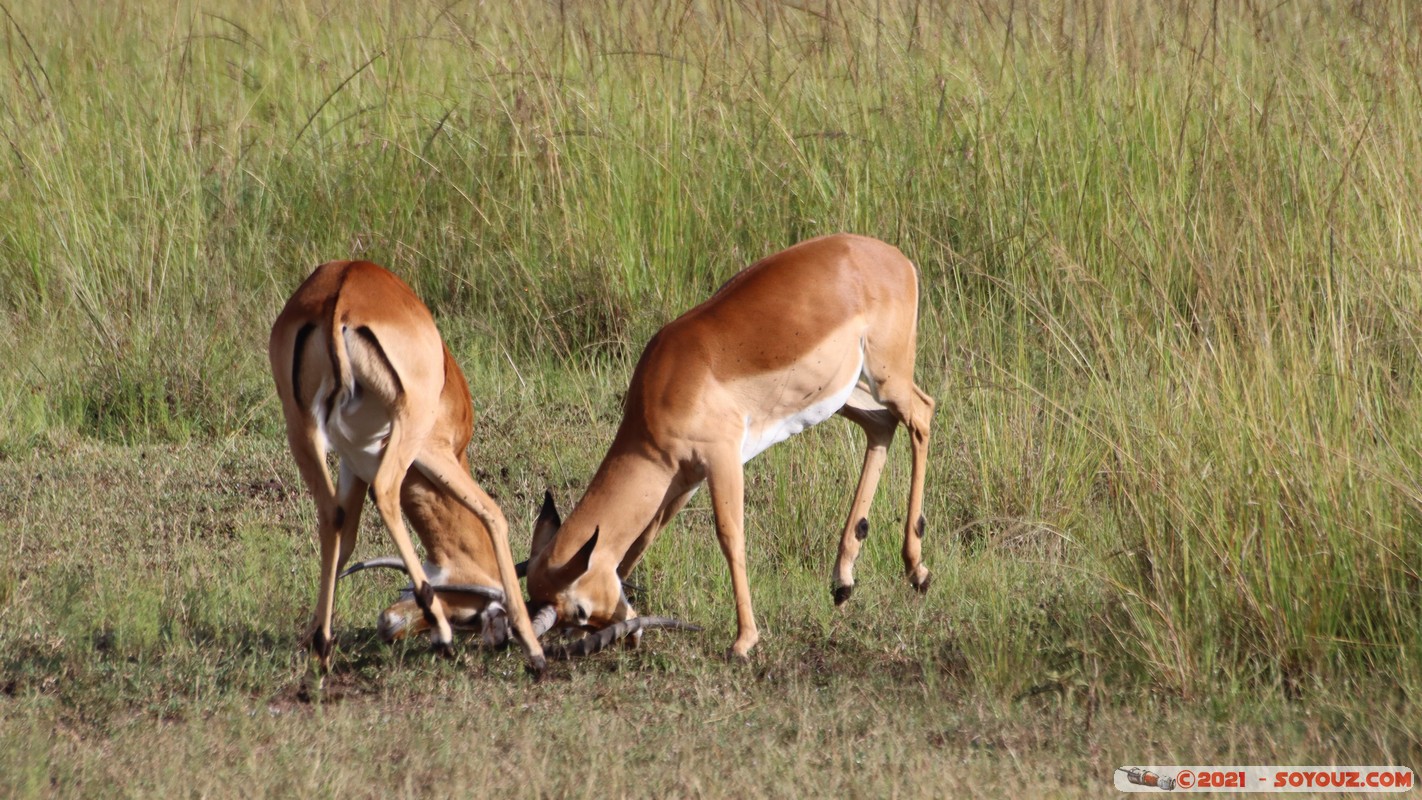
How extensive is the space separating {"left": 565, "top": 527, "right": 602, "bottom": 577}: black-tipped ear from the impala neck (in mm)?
51

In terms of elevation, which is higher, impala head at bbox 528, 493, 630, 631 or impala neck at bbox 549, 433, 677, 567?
impala neck at bbox 549, 433, 677, 567

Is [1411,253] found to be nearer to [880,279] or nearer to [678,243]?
[880,279]

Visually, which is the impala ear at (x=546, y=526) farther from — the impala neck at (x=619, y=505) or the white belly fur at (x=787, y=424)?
the white belly fur at (x=787, y=424)

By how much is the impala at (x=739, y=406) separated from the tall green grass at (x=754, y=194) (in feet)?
2.29

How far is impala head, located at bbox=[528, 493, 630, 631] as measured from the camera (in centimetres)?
434

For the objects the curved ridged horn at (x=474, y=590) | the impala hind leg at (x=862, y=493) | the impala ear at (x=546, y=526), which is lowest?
the impala hind leg at (x=862, y=493)

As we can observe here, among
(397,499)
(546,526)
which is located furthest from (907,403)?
(397,499)

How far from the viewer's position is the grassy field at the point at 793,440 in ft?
12.9

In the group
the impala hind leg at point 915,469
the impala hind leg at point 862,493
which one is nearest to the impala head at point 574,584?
the impala hind leg at point 862,493

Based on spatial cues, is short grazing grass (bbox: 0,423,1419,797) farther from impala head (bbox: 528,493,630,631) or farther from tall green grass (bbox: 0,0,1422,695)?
tall green grass (bbox: 0,0,1422,695)

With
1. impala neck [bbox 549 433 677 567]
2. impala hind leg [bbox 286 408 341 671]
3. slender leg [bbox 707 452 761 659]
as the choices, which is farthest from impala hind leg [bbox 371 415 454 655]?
slender leg [bbox 707 452 761 659]

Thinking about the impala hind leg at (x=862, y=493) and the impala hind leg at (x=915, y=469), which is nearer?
the impala hind leg at (x=862, y=493)

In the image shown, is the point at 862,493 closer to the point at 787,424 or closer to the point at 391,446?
the point at 787,424

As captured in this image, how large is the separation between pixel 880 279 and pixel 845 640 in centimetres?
121
